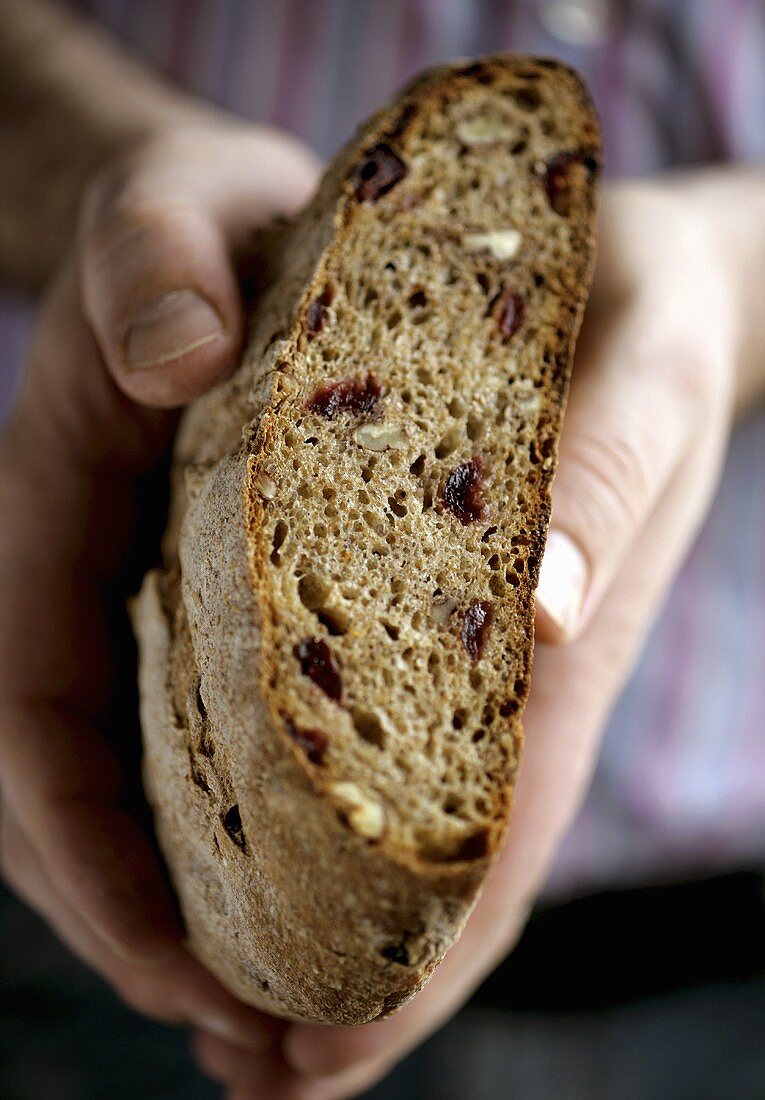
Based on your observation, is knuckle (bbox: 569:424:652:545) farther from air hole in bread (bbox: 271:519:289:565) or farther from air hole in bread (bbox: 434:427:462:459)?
air hole in bread (bbox: 271:519:289:565)

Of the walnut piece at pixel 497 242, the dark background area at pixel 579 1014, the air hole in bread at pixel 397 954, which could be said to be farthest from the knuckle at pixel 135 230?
the dark background area at pixel 579 1014

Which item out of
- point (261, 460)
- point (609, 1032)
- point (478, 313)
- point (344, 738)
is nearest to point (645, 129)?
point (478, 313)

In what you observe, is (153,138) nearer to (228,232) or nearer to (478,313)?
(228,232)

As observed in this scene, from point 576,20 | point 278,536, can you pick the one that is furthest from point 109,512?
point 576,20

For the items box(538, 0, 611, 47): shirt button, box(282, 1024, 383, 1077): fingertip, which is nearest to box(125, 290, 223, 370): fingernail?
box(282, 1024, 383, 1077): fingertip

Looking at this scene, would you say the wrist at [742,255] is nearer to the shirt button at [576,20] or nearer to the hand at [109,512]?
the shirt button at [576,20]

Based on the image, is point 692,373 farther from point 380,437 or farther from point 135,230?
point 135,230

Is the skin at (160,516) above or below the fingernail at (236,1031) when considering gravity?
above
